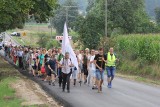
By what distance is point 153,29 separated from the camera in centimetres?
6022

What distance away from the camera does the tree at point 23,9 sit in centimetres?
2823

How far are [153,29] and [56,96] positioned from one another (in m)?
43.9

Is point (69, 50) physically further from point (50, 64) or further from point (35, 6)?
point (35, 6)

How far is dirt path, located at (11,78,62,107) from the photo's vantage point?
1595cm

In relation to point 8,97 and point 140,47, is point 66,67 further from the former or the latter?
point 140,47

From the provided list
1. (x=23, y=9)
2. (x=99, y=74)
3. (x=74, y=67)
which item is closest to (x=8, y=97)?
(x=74, y=67)

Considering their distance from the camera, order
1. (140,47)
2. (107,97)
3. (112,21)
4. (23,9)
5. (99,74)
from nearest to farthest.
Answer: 1. (107,97)
2. (99,74)
3. (23,9)
4. (140,47)
5. (112,21)

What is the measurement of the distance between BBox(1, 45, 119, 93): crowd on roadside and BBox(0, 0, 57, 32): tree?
2.63 m

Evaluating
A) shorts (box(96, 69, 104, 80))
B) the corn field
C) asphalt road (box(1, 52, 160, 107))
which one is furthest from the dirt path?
the corn field

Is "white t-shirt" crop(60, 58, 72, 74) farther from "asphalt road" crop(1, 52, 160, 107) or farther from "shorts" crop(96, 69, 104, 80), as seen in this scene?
"shorts" crop(96, 69, 104, 80)

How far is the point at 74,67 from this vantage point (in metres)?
19.8

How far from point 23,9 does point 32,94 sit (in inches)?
453

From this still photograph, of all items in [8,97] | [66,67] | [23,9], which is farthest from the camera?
Result: [23,9]

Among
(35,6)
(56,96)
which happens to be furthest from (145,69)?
(56,96)
